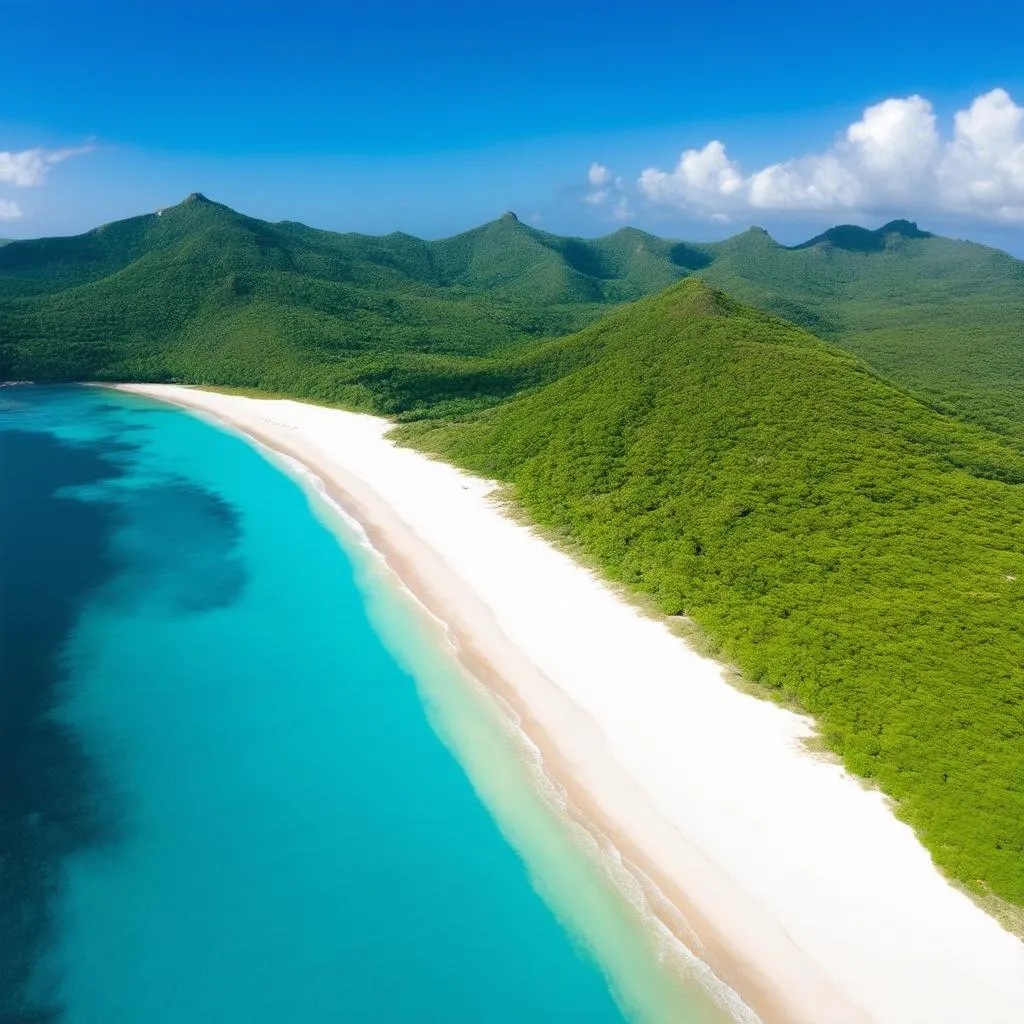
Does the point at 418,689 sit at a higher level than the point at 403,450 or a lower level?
lower

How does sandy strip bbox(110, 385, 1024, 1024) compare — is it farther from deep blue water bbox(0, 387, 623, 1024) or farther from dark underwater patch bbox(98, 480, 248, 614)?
dark underwater patch bbox(98, 480, 248, 614)

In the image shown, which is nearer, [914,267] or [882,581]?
[882,581]

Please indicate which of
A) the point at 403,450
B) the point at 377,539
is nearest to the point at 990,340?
the point at 403,450

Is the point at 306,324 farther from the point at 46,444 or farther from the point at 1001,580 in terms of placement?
the point at 1001,580

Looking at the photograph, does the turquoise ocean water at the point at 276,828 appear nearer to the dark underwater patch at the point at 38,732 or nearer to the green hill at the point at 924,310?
the dark underwater patch at the point at 38,732

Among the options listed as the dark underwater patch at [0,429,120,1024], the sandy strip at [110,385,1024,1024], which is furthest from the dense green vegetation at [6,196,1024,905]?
the dark underwater patch at [0,429,120,1024]

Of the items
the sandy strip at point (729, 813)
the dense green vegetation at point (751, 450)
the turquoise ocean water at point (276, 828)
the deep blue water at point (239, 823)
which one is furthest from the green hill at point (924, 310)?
the deep blue water at point (239, 823)
